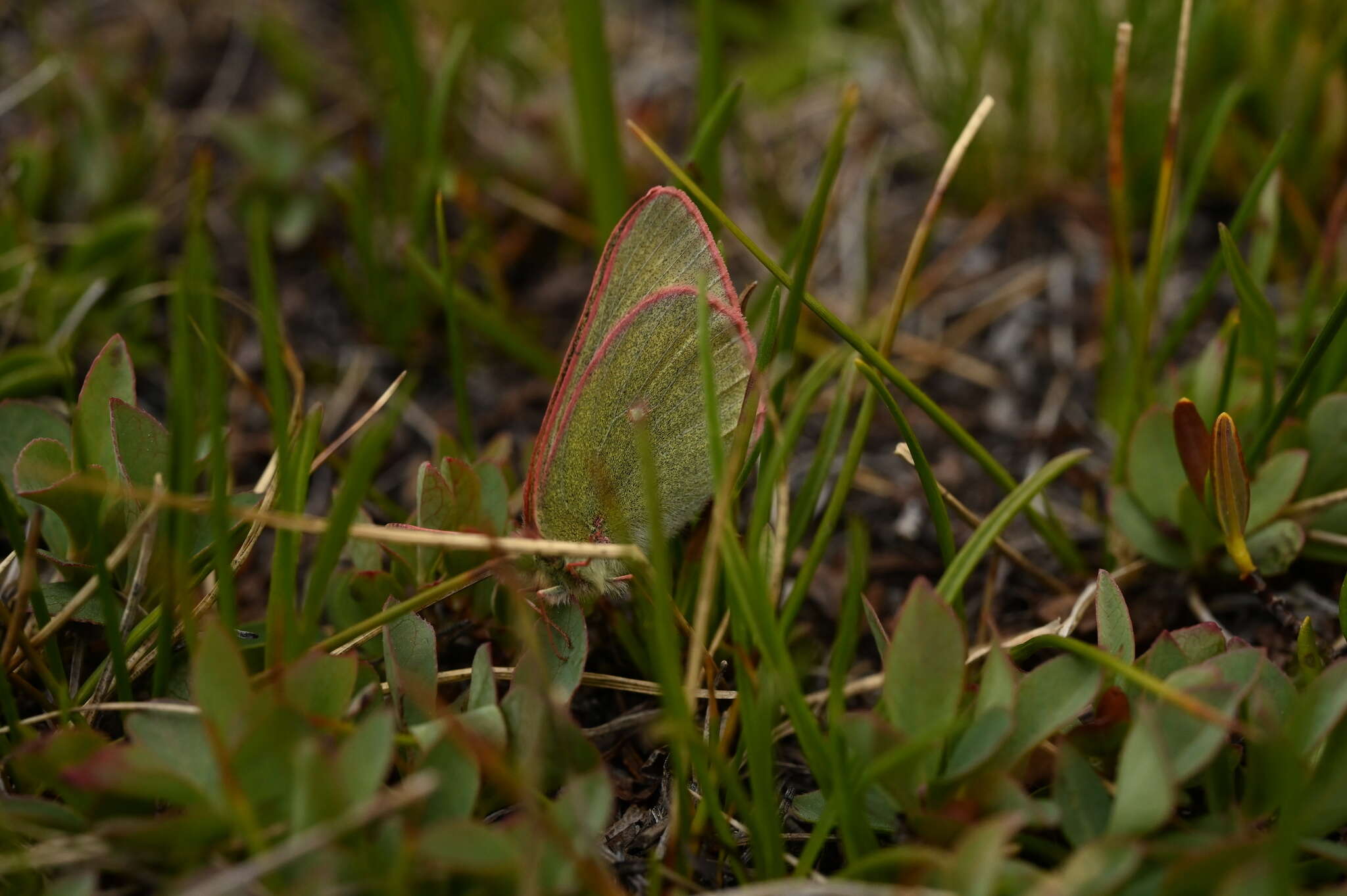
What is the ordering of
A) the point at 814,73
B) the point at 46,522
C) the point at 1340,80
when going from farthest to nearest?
the point at 814,73 → the point at 1340,80 → the point at 46,522

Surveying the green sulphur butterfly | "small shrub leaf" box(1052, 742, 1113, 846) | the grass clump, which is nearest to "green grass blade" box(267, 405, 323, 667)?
the grass clump

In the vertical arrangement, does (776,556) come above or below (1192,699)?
below

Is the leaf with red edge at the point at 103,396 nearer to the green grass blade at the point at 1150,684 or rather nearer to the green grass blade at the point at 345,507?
the green grass blade at the point at 345,507

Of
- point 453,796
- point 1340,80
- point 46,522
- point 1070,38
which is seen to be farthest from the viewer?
point 1070,38

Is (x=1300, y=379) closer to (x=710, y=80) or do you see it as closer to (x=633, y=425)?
(x=633, y=425)

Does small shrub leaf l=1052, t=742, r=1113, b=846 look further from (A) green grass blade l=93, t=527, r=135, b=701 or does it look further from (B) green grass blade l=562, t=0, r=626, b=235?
(B) green grass blade l=562, t=0, r=626, b=235

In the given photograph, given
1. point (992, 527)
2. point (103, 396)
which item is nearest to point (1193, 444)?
point (992, 527)

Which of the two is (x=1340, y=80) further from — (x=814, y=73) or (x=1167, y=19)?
(x=814, y=73)

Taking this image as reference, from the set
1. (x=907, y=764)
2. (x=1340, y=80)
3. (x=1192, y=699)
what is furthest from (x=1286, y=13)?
(x=907, y=764)
